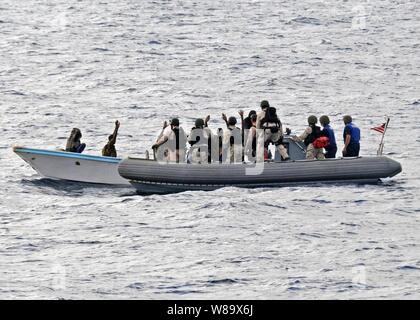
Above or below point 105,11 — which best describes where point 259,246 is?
below

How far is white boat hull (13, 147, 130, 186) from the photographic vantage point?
3238cm

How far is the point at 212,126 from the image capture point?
4122cm

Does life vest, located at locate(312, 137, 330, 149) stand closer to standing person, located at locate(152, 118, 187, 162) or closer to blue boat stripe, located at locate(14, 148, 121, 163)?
standing person, located at locate(152, 118, 187, 162)

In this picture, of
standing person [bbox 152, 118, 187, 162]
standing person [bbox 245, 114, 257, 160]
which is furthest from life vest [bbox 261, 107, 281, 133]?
standing person [bbox 152, 118, 187, 162]

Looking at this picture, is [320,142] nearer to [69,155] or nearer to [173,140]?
[173,140]

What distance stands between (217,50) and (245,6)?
14.3 metres

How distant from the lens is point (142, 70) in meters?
52.7

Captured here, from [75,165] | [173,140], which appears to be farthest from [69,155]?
[173,140]

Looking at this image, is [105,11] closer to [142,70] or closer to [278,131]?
[142,70]

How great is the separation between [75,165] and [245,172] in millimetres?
4392

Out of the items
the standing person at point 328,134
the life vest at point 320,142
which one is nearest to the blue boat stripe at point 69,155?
the life vest at point 320,142

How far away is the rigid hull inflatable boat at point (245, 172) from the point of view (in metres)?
31.3

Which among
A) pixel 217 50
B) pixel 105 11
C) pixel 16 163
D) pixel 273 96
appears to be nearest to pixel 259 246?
pixel 16 163

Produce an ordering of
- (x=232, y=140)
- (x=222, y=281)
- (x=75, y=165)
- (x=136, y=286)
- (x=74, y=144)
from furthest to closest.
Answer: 1. (x=74, y=144)
2. (x=75, y=165)
3. (x=232, y=140)
4. (x=222, y=281)
5. (x=136, y=286)
